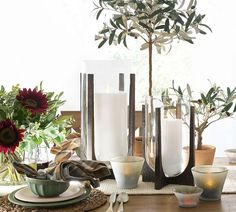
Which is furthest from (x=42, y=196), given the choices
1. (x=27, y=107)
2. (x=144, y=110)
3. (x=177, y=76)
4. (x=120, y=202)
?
(x=177, y=76)

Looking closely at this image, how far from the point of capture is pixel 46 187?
1231 millimetres

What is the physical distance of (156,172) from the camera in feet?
4.67

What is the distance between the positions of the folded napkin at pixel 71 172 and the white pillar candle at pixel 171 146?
0.27 m

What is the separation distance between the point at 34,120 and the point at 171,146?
0.46 metres

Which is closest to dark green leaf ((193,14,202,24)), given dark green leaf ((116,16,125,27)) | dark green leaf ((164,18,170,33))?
dark green leaf ((164,18,170,33))

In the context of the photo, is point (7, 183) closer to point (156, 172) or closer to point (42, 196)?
point (42, 196)

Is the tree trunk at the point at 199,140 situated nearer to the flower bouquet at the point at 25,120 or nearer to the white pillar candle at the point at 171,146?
the white pillar candle at the point at 171,146

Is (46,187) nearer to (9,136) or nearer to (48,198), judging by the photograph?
(48,198)

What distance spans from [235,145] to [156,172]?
2286 millimetres

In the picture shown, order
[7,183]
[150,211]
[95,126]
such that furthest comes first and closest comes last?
[95,126] → [7,183] → [150,211]

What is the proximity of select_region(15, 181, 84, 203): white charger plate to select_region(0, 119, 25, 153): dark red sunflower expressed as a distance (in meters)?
0.14

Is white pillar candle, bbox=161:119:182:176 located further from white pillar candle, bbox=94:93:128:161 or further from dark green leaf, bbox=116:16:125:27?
dark green leaf, bbox=116:16:125:27

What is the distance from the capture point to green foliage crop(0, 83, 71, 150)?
58.0 inches

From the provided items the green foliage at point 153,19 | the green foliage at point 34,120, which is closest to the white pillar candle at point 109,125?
the green foliage at point 34,120
